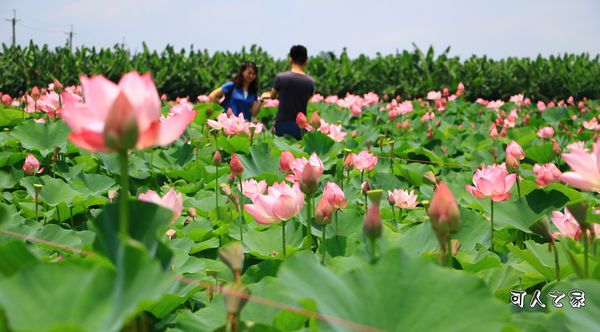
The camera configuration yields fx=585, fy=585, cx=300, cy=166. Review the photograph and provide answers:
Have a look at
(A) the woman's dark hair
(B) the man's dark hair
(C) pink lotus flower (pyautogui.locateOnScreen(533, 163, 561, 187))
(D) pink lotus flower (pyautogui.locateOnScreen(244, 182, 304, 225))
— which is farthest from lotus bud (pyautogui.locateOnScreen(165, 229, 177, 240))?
(A) the woman's dark hair

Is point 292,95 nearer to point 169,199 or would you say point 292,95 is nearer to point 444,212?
point 169,199

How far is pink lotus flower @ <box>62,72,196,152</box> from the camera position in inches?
21.7

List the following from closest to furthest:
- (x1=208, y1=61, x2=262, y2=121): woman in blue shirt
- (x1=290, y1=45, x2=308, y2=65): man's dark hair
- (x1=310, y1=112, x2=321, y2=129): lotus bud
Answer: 1. (x1=310, y1=112, x2=321, y2=129): lotus bud
2. (x1=290, y1=45, x2=308, y2=65): man's dark hair
3. (x1=208, y1=61, x2=262, y2=121): woman in blue shirt

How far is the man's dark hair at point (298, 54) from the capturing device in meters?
4.20

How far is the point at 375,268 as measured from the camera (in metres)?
0.64

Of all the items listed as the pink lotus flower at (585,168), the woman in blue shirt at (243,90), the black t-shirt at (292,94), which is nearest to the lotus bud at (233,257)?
the pink lotus flower at (585,168)

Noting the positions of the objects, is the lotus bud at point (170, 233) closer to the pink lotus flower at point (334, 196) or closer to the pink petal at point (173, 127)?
the pink lotus flower at point (334, 196)

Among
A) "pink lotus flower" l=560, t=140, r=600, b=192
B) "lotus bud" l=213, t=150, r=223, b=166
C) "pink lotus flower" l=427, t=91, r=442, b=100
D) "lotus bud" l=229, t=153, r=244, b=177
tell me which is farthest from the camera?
"pink lotus flower" l=427, t=91, r=442, b=100

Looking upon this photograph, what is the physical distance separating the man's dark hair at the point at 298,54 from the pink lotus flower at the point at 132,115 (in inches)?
144

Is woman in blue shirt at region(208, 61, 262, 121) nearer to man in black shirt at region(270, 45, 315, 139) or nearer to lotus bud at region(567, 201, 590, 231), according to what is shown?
man in black shirt at region(270, 45, 315, 139)

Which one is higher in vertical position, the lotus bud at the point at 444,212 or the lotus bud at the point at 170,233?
the lotus bud at the point at 444,212

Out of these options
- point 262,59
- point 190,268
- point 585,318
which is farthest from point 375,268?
point 262,59

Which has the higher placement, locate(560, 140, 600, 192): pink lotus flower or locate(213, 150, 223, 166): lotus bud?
locate(560, 140, 600, 192): pink lotus flower

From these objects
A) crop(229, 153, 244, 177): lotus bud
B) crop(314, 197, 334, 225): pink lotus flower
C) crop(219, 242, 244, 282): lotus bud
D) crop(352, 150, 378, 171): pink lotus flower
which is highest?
crop(219, 242, 244, 282): lotus bud
